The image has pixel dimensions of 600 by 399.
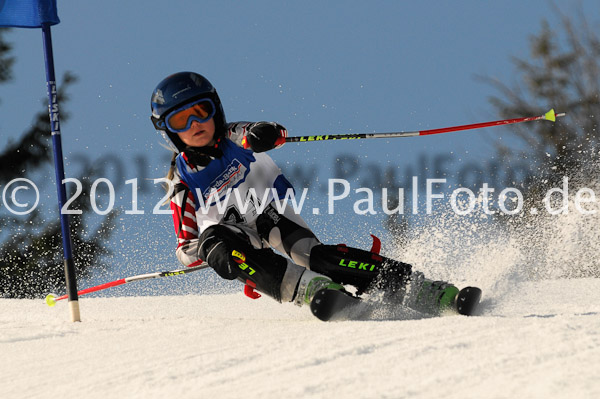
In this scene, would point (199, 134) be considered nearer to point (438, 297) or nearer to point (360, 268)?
point (360, 268)

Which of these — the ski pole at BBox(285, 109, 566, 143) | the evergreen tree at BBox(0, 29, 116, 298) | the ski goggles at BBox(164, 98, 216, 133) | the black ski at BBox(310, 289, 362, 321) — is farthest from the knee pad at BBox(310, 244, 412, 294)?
the evergreen tree at BBox(0, 29, 116, 298)

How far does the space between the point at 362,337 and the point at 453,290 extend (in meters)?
0.99

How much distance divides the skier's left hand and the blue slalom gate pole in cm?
143

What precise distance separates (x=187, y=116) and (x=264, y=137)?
1.48 ft

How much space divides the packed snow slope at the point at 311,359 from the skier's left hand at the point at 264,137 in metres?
0.94

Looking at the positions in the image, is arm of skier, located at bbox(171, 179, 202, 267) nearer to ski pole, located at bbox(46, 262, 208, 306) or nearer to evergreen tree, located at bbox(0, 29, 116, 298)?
ski pole, located at bbox(46, 262, 208, 306)

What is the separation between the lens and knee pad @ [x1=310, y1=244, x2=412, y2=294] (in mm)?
3518

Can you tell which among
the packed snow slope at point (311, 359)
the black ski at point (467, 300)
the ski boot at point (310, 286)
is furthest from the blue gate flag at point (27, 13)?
the black ski at point (467, 300)

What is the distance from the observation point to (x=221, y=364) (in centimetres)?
230

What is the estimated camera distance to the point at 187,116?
A: 144 inches

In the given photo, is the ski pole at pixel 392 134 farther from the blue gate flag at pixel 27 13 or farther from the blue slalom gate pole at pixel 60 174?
the blue gate flag at pixel 27 13

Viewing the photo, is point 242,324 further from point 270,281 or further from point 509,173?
point 509,173

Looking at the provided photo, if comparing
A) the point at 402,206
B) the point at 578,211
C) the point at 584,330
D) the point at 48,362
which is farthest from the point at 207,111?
the point at 578,211

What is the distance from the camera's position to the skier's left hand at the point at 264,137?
141 inches
